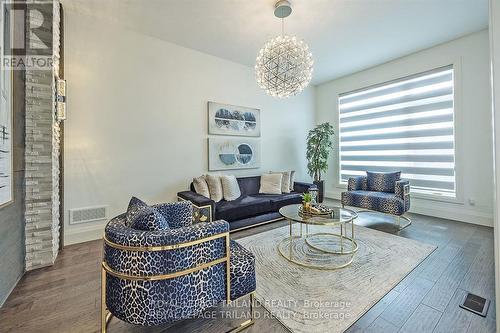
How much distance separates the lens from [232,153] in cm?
428

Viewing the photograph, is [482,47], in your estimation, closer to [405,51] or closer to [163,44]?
[405,51]

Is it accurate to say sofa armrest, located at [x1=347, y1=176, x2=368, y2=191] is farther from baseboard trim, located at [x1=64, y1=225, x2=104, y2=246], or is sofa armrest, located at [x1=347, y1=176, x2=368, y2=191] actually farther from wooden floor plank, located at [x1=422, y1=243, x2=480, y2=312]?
baseboard trim, located at [x1=64, y1=225, x2=104, y2=246]

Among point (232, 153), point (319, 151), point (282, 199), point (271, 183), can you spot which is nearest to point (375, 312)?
point (282, 199)

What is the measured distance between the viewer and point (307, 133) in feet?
18.8

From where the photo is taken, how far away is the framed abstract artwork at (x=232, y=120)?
404 cm

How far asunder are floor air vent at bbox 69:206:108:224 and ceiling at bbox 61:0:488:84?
2.70m

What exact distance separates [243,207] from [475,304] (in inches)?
99.4

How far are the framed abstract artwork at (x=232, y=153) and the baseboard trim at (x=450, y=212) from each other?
3.27m

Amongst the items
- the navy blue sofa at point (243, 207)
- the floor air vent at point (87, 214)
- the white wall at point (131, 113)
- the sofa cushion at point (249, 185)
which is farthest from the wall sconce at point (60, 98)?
the sofa cushion at point (249, 185)

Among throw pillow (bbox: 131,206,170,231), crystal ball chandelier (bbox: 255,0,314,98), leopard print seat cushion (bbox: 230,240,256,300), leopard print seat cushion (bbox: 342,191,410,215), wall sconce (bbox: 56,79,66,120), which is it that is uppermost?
crystal ball chandelier (bbox: 255,0,314,98)

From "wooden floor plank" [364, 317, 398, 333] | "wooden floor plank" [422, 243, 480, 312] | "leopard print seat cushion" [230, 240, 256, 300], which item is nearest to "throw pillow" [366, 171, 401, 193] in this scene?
"wooden floor plank" [422, 243, 480, 312]

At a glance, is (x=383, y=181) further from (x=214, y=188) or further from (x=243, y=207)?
(x=214, y=188)

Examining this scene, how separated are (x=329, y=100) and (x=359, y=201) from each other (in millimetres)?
3030

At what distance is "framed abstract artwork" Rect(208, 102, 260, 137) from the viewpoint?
4043 mm
